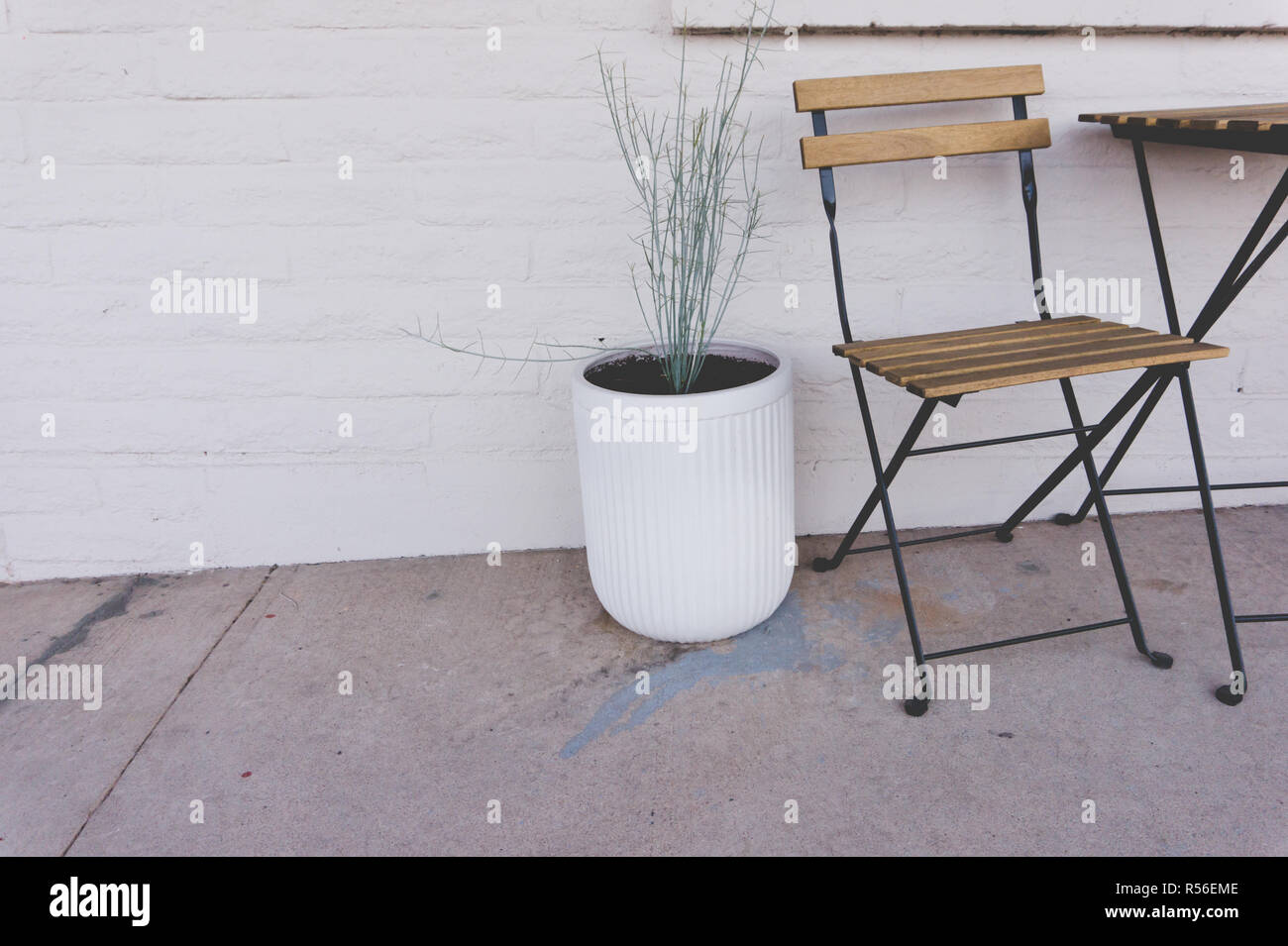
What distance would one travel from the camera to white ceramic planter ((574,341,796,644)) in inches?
77.2

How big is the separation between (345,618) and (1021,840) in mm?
1581

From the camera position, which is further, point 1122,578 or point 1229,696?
point 1122,578

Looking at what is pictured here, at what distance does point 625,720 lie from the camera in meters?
1.93

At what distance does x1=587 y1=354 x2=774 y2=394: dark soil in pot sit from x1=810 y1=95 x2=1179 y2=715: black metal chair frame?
23cm

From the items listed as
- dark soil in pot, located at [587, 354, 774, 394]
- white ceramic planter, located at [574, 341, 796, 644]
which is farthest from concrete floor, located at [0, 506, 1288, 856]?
dark soil in pot, located at [587, 354, 774, 394]

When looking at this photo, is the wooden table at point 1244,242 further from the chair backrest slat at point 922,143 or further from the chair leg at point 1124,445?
the chair backrest slat at point 922,143

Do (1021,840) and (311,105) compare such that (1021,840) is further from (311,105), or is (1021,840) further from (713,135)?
(311,105)

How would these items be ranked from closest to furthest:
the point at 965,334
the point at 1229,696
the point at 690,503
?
1. the point at 1229,696
2. the point at 690,503
3. the point at 965,334

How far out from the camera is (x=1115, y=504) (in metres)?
2.72

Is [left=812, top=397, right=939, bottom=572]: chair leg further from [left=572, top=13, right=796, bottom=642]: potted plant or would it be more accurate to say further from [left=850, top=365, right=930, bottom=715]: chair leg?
[left=572, top=13, right=796, bottom=642]: potted plant

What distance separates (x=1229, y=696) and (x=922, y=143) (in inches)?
52.1

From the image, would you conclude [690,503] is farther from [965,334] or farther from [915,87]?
[915,87]

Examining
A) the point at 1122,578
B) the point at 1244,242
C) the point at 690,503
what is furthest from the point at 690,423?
the point at 1244,242

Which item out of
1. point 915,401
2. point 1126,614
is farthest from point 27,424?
point 1126,614
